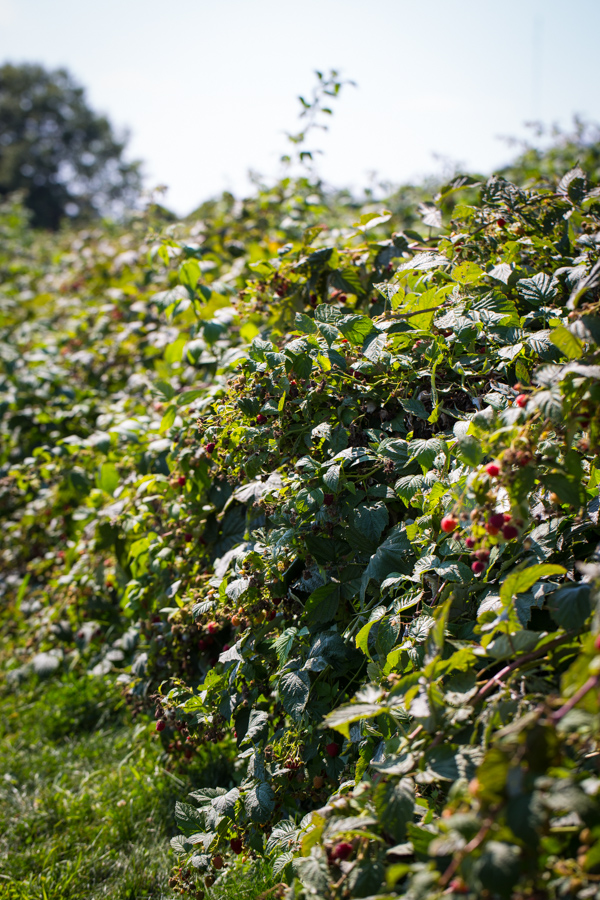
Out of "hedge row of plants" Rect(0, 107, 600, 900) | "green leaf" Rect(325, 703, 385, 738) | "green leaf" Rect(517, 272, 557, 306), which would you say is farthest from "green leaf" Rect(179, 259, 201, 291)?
"green leaf" Rect(325, 703, 385, 738)

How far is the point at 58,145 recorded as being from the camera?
3266 cm

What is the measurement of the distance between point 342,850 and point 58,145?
3841 cm

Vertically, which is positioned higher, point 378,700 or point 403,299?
point 403,299

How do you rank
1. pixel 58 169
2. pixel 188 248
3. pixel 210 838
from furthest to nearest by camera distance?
pixel 58 169, pixel 188 248, pixel 210 838

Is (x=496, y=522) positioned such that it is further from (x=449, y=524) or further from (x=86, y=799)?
(x=86, y=799)

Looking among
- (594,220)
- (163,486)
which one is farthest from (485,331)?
(163,486)

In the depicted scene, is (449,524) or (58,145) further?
(58,145)

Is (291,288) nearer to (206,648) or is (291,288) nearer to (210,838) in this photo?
(206,648)

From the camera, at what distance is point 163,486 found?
1.99 m

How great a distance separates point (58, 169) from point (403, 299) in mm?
36328

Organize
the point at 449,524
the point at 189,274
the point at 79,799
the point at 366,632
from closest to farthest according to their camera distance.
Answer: the point at 449,524
the point at 366,632
the point at 79,799
the point at 189,274

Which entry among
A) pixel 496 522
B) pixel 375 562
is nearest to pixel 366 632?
pixel 375 562

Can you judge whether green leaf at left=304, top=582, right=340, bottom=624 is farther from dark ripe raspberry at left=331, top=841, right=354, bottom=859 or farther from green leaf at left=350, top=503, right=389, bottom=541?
dark ripe raspberry at left=331, top=841, right=354, bottom=859

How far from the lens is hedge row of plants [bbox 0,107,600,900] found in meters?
0.90
